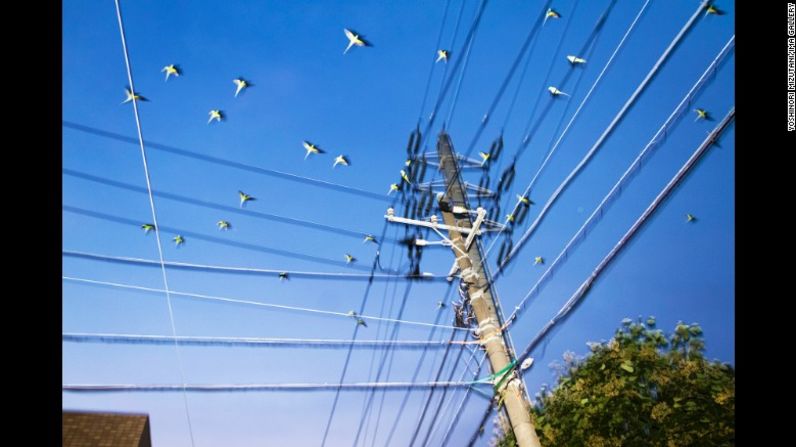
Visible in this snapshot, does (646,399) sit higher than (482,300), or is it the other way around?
(482,300)

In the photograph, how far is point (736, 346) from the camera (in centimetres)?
396

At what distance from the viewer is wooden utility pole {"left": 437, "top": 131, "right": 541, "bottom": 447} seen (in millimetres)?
8719

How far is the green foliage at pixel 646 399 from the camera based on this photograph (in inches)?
389

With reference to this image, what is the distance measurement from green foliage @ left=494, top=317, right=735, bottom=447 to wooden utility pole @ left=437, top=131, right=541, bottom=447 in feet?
5.60

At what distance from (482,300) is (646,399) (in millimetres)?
2883

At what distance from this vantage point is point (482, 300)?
10109 mm

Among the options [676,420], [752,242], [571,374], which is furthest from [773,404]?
[571,374]

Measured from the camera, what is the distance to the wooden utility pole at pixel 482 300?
8719 mm

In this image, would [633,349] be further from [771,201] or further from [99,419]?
[99,419]

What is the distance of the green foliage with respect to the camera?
9883 millimetres

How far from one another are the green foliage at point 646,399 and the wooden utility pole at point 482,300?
67.2 inches
